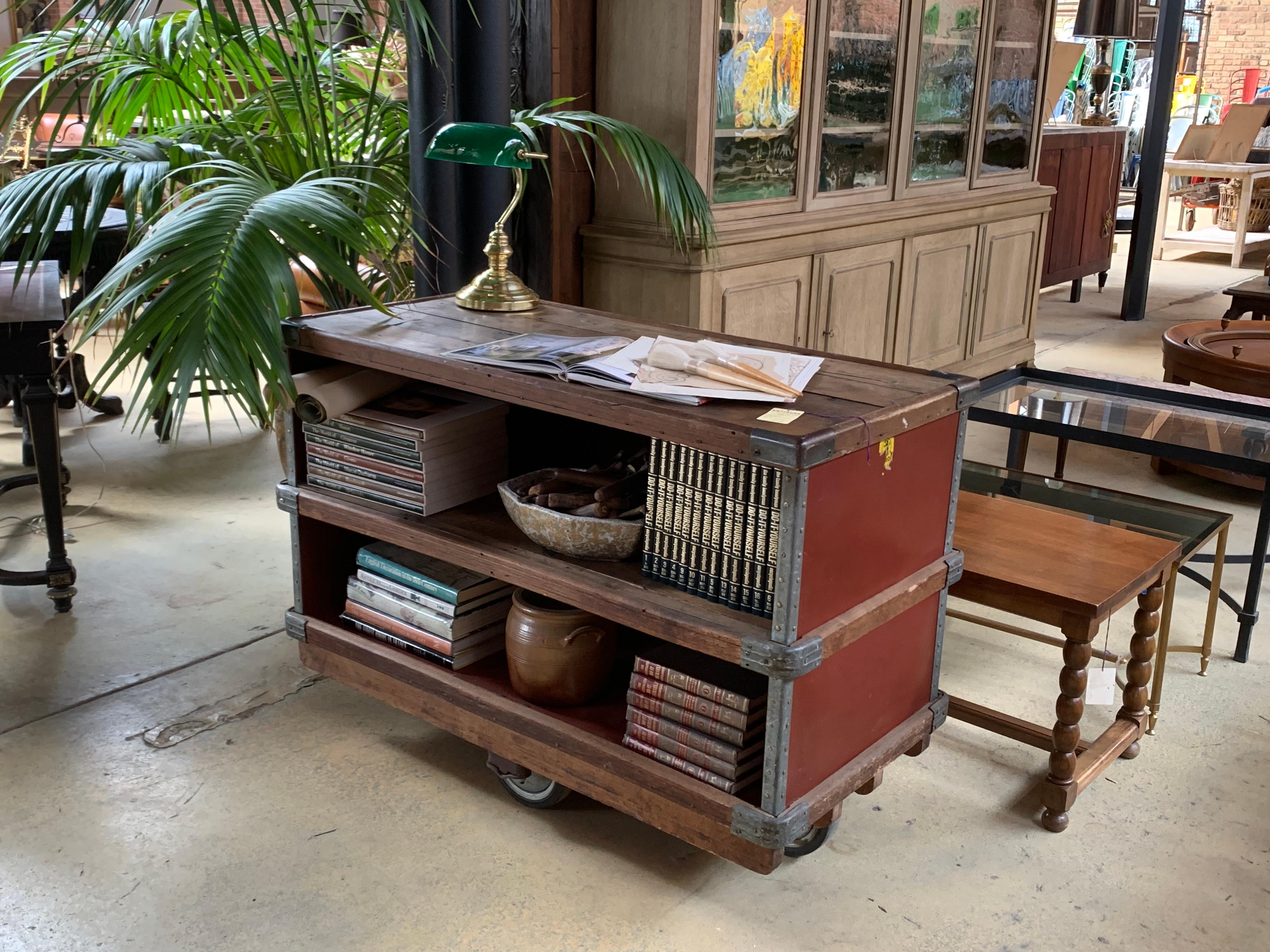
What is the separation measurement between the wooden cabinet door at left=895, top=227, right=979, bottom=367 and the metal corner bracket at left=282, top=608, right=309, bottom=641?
2.68 meters

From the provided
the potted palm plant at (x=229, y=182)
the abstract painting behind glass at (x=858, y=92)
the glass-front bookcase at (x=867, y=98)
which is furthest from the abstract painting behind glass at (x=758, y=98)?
the potted palm plant at (x=229, y=182)

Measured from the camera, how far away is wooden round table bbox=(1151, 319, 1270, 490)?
3.64m

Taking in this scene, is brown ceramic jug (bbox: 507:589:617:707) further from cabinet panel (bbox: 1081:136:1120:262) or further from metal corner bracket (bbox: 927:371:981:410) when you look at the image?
cabinet panel (bbox: 1081:136:1120:262)

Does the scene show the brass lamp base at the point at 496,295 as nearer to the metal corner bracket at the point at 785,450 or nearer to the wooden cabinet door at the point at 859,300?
the metal corner bracket at the point at 785,450

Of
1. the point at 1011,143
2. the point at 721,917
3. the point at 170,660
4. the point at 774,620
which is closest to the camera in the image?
the point at 774,620

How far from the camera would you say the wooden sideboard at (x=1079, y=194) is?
20.8 feet

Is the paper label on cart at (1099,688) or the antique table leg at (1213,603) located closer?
the paper label on cart at (1099,688)

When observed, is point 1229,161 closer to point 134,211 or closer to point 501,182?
point 501,182

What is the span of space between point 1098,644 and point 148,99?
2703 mm

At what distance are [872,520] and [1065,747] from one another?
67 centimetres

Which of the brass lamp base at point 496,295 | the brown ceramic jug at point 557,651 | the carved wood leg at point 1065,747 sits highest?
the brass lamp base at point 496,295

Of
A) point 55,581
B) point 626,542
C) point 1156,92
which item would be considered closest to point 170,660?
point 55,581

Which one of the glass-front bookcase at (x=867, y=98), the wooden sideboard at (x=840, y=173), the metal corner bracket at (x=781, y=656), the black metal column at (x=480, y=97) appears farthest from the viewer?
the glass-front bookcase at (x=867, y=98)

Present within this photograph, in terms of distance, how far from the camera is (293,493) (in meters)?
2.37
